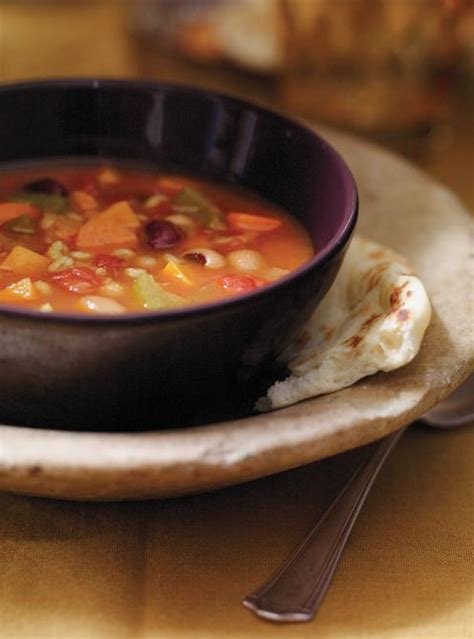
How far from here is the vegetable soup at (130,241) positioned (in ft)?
6.35

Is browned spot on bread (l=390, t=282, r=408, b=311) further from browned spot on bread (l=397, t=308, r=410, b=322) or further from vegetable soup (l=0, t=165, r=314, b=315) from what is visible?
vegetable soup (l=0, t=165, r=314, b=315)

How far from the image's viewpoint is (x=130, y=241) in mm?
2158

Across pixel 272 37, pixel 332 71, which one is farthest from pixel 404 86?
pixel 272 37

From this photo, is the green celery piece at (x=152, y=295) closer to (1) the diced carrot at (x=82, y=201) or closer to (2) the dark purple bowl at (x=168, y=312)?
(2) the dark purple bowl at (x=168, y=312)

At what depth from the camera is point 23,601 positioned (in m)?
1.68

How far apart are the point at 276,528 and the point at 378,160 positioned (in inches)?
45.6

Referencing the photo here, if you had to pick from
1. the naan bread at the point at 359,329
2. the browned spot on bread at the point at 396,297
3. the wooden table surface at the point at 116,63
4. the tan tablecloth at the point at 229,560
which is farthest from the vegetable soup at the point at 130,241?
the wooden table surface at the point at 116,63

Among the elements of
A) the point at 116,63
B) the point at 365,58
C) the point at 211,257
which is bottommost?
the point at 116,63

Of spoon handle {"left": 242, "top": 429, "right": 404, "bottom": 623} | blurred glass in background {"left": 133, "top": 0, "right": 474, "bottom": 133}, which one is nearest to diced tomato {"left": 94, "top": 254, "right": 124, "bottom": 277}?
spoon handle {"left": 242, "top": 429, "right": 404, "bottom": 623}

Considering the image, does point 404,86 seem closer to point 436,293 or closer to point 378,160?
point 378,160

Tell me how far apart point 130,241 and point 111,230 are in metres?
0.06

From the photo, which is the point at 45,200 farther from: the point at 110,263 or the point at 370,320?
the point at 370,320

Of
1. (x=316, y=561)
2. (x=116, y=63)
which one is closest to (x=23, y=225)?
(x=316, y=561)

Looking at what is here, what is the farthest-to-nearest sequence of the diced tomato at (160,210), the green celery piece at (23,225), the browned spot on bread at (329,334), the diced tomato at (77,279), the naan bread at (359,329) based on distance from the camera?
1. the diced tomato at (160,210)
2. the green celery piece at (23,225)
3. the browned spot on bread at (329,334)
4. the diced tomato at (77,279)
5. the naan bread at (359,329)
